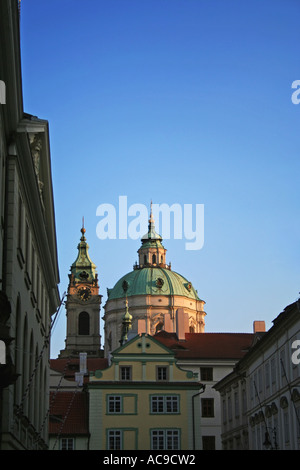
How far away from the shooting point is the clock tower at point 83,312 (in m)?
142

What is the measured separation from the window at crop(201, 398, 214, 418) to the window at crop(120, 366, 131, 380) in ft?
45.7

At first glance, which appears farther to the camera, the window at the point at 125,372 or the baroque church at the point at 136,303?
the baroque church at the point at 136,303

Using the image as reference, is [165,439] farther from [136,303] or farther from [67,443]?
[136,303]

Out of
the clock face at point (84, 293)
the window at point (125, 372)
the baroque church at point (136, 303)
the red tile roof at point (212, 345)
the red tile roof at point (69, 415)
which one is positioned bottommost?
Result: the red tile roof at point (69, 415)

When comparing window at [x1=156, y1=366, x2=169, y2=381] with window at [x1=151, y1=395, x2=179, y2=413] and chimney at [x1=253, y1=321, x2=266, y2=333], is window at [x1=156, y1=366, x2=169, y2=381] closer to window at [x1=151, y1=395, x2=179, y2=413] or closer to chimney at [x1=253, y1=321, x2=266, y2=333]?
window at [x1=151, y1=395, x2=179, y2=413]

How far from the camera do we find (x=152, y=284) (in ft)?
411

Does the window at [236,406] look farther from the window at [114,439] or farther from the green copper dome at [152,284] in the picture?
the green copper dome at [152,284]

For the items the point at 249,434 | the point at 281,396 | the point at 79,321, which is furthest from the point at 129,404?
the point at 79,321

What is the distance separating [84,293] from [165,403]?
278 feet

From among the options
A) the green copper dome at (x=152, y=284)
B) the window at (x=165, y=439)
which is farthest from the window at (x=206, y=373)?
the green copper dome at (x=152, y=284)

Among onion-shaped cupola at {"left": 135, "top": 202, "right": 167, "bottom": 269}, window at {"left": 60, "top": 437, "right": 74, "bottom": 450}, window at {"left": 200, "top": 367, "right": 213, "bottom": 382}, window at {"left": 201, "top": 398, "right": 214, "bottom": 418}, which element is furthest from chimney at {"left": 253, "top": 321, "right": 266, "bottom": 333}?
onion-shaped cupola at {"left": 135, "top": 202, "right": 167, "bottom": 269}

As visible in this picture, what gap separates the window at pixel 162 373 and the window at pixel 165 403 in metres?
1.67
